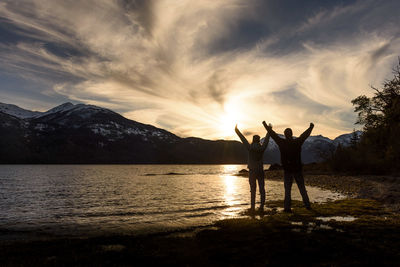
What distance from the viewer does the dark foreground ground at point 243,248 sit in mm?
6637

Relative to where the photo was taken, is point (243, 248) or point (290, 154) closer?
point (243, 248)

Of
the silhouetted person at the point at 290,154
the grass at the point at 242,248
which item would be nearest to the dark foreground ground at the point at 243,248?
the grass at the point at 242,248

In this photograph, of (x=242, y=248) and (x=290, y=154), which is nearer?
(x=242, y=248)

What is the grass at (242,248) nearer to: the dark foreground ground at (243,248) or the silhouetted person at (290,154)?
the dark foreground ground at (243,248)

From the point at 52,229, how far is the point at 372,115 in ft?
154

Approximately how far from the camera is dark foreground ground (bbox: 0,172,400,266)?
21.8 feet

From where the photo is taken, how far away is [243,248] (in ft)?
25.4

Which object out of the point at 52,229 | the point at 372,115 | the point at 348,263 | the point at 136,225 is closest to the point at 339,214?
the point at 348,263

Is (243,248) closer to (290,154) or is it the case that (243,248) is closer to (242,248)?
(242,248)

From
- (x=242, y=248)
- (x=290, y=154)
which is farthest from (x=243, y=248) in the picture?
(x=290, y=154)

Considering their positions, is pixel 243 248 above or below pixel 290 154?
below

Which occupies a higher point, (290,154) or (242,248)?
(290,154)

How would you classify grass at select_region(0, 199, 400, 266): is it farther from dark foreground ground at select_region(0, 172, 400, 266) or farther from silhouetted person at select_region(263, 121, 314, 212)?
silhouetted person at select_region(263, 121, 314, 212)

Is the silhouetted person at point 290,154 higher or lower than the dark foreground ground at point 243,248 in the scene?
higher
